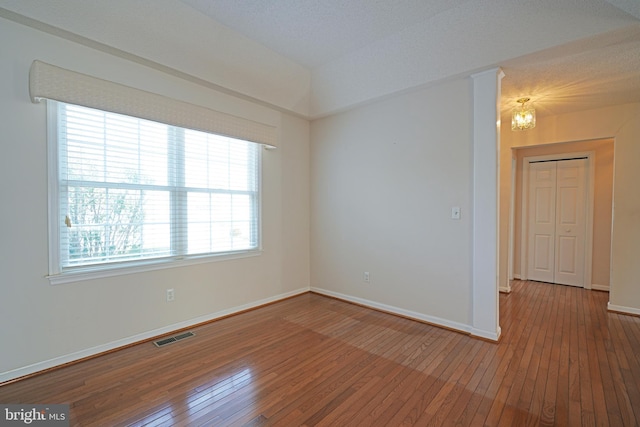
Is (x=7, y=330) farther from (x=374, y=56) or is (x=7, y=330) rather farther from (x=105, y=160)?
(x=374, y=56)

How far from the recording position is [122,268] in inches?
100

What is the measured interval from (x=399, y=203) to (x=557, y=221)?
10.8ft

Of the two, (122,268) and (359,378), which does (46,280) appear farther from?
(359,378)

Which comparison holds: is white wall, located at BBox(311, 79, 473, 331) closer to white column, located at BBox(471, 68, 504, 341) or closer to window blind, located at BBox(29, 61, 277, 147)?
white column, located at BBox(471, 68, 504, 341)

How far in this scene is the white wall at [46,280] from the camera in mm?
2035

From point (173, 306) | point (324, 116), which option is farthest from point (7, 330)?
point (324, 116)

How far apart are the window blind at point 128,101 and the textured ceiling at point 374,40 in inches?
12.0

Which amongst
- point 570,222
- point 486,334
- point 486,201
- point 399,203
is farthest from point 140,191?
point 570,222

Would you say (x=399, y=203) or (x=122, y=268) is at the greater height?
(x=399, y=203)

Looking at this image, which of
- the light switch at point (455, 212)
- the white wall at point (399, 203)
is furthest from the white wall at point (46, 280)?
the light switch at point (455, 212)

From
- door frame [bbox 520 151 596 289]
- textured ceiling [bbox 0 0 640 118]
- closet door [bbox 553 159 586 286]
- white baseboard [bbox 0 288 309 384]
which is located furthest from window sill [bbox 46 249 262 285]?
closet door [bbox 553 159 586 286]

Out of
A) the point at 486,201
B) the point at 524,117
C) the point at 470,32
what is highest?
the point at 470,32

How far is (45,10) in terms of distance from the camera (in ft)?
6.56

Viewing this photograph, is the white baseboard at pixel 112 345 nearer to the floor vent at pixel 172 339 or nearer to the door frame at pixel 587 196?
the floor vent at pixel 172 339
